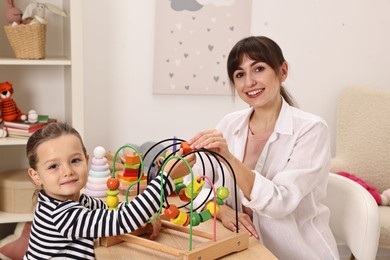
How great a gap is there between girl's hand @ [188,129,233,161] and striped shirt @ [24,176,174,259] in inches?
5.0

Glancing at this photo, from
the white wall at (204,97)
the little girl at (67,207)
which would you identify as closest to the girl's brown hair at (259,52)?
the little girl at (67,207)

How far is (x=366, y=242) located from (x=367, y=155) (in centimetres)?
108

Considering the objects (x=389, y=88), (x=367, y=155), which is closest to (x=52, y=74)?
(x=367, y=155)

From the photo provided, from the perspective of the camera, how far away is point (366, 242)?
1.75 meters

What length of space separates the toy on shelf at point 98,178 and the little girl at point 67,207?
0.42m

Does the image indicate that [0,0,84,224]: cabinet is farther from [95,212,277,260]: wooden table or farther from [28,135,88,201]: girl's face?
[95,212,277,260]: wooden table

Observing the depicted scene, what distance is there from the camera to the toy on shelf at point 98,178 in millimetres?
1842

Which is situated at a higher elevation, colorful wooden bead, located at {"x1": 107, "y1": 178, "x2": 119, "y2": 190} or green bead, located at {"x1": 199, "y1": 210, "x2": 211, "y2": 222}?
colorful wooden bead, located at {"x1": 107, "y1": 178, "x2": 119, "y2": 190}

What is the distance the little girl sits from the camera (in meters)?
1.29

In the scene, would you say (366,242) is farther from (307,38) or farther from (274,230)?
(307,38)

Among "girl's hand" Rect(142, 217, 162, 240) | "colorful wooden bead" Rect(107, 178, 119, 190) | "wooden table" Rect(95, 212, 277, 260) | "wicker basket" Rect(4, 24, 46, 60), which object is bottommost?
"wooden table" Rect(95, 212, 277, 260)

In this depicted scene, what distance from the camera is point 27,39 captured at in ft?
7.43

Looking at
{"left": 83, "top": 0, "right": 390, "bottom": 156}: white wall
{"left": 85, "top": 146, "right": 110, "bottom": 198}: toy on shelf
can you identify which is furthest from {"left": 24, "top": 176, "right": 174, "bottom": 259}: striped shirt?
{"left": 83, "top": 0, "right": 390, "bottom": 156}: white wall

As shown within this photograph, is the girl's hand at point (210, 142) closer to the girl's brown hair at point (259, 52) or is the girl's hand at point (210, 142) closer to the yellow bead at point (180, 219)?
the yellow bead at point (180, 219)
